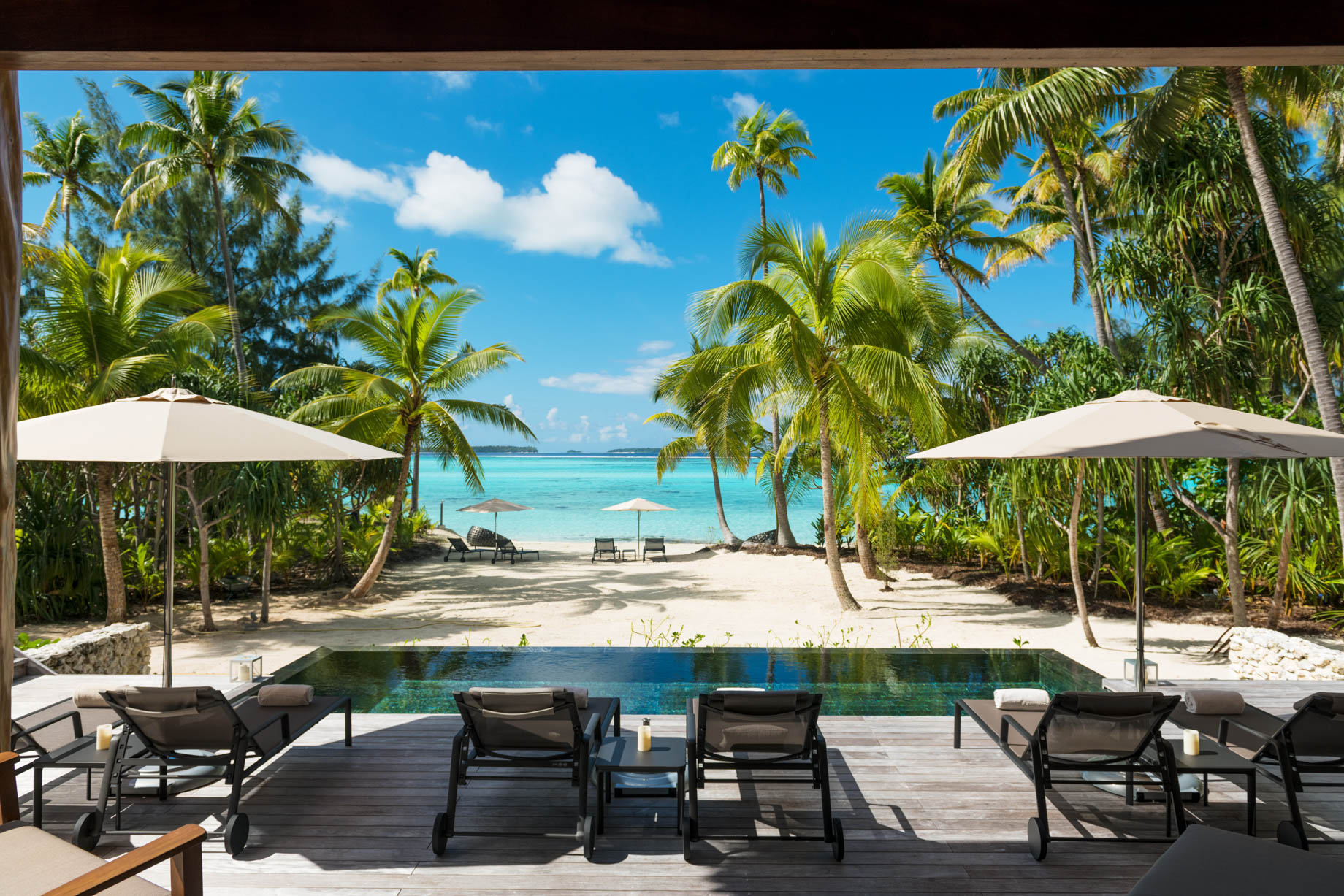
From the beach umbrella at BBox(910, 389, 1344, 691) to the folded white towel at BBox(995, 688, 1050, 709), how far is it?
85 centimetres

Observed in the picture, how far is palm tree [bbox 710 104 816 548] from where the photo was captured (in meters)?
24.1

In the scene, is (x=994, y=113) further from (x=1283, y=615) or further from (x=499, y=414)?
(x=499, y=414)

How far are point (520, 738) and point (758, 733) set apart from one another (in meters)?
1.10

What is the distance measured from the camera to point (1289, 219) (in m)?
9.12

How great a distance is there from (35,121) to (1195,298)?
27095mm

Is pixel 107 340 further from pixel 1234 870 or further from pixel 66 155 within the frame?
pixel 66 155

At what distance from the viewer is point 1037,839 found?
313cm

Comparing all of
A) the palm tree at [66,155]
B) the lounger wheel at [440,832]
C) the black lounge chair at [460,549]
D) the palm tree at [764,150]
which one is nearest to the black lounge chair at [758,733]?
the lounger wheel at [440,832]

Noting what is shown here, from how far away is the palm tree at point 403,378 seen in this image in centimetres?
1349

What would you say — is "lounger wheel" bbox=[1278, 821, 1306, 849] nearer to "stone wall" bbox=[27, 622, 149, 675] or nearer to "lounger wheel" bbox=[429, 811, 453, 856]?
"lounger wheel" bbox=[429, 811, 453, 856]

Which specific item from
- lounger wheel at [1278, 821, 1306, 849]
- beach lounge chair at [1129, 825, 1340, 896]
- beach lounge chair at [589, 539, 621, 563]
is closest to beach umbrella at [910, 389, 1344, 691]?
lounger wheel at [1278, 821, 1306, 849]

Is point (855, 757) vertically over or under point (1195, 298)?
under

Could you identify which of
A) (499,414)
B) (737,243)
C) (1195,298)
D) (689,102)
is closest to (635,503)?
(499,414)

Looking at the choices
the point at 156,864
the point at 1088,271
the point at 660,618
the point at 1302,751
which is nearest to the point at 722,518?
the point at 660,618
